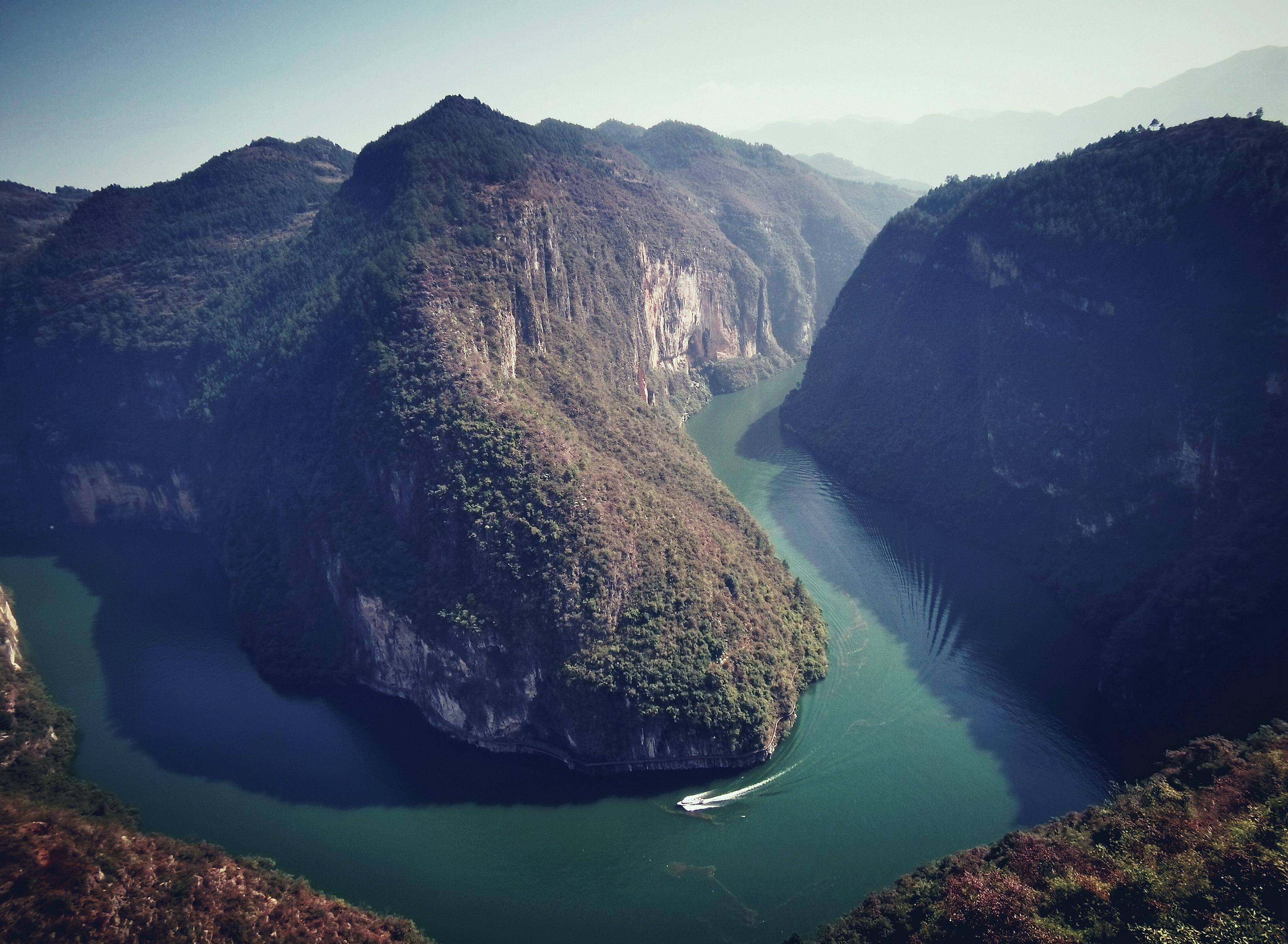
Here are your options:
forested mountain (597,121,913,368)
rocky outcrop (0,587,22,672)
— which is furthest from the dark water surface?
forested mountain (597,121,913,368)

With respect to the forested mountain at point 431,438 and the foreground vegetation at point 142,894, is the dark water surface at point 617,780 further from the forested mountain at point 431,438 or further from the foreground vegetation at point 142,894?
the foreground vegetation at point 142,894

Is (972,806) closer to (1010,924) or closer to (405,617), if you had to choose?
(1010,924)

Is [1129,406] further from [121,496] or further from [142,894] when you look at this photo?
[121,496]

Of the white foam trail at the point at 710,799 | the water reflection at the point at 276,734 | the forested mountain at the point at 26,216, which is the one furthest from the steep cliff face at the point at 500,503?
the forested mountain at the point at 26,216

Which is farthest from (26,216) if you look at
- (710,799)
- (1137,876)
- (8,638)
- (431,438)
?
(1137,876)

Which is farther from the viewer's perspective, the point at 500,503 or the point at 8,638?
the point at 8,638

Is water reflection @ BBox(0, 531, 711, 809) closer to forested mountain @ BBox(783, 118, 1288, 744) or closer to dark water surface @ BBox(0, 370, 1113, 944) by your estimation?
dark water surface @ BBox(0, 370, 1113, 944)

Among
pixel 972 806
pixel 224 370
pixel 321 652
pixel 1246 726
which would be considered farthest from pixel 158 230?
pixel 1246 726
